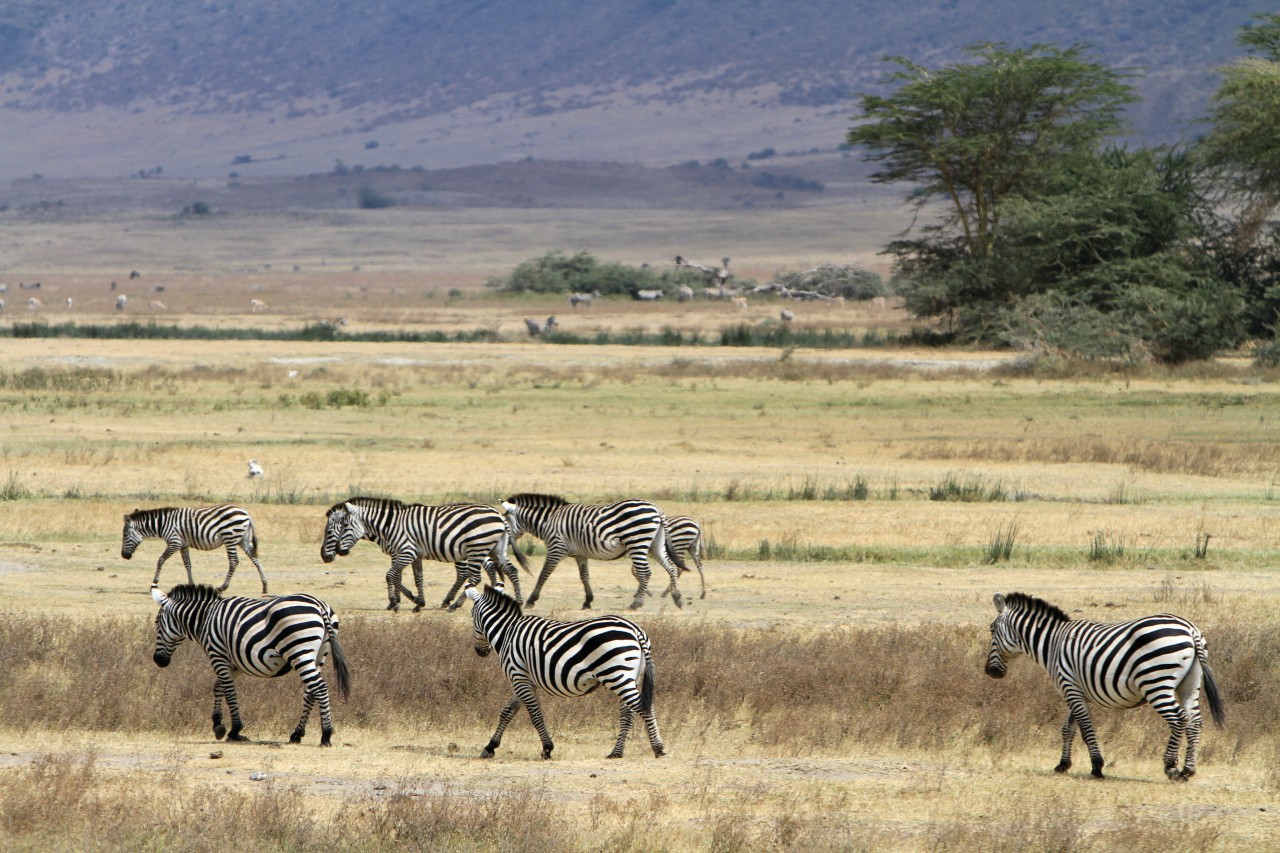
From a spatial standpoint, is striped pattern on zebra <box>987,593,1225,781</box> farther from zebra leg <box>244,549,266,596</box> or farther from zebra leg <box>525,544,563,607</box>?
zebra leg <box>244,549,266,596</box>

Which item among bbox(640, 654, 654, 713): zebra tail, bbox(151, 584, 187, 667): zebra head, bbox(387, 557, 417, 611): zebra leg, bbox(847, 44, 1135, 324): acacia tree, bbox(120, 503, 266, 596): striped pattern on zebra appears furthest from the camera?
bbox(847, 44, 1135, 324): acacia tree

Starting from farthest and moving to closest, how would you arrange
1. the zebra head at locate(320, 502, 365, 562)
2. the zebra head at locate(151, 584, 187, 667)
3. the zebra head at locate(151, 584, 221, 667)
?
the zebra head at locate(320, 502, 365, 562)
the zebra head at locate(151, 584, 187, 667)
the zebra head at locate(151, 584, 221, 667)

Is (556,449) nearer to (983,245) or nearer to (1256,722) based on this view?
(1256,722)

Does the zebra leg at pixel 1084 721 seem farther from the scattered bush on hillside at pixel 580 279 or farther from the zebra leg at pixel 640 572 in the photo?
the scattered bush on hillside at pixel 580 279

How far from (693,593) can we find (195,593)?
8.17 metres

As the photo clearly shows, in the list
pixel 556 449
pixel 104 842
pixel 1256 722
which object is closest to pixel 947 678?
pixel 1256 722

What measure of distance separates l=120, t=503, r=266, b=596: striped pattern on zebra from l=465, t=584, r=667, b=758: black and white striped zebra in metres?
7.60

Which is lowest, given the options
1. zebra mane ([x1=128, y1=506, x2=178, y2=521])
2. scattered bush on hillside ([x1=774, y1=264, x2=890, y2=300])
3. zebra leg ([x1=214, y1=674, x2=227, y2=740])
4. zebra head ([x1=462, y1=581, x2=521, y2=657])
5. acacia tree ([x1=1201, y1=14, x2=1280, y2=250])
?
scattered bush on hillside ([x1=774, y1=264, x2=890, y2=300])

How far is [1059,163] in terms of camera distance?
62938 mm

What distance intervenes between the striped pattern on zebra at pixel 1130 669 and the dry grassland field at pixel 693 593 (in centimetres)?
40

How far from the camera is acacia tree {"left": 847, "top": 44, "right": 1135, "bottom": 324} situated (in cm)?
6369

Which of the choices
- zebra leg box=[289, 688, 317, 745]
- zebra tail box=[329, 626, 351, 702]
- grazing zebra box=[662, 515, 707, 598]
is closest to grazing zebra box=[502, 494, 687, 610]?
grazing zebra box=[662, 515, 707, 598]

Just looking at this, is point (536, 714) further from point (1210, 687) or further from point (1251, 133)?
point (1251, 133)

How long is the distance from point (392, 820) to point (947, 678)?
607 centimetres
